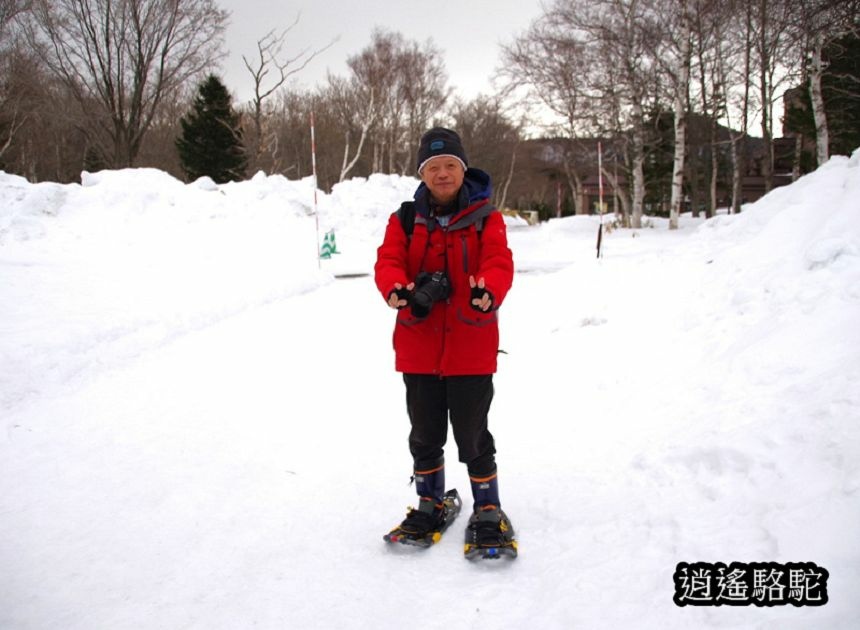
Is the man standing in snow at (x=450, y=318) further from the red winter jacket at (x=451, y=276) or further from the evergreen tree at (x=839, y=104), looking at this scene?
the evergreen tree at (x=839, y=104)

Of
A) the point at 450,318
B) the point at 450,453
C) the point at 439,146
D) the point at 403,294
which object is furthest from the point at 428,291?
the point at 450,453

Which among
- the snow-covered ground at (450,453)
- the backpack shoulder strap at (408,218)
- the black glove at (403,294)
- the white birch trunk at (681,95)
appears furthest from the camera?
the white birch trunk at (681,95)

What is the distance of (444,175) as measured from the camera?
2.65 meters

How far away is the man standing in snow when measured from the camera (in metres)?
2.60

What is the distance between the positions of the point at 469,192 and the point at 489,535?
1619 mm

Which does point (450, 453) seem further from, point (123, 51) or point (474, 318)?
point (123, 51)

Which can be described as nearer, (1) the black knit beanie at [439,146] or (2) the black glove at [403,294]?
(2) the black glove at [403,294]

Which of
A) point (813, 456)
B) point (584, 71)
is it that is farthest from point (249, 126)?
point (813, 456)

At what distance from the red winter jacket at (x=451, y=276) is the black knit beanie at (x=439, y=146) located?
158 millimetres

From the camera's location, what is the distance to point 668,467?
10.1 feet

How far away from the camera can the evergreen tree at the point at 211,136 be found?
1129 inches

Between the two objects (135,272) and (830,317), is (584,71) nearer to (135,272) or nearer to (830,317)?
(135,272)

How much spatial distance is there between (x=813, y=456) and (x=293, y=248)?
1328cm

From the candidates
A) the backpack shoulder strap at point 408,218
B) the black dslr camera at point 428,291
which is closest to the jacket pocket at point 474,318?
the black dslr camera at point 428,291
